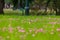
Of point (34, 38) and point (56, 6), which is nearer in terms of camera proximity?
point (34, 38)

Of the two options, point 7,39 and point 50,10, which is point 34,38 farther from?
point 50,10

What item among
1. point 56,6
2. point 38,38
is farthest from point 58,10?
point 38,38

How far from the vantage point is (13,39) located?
528cm

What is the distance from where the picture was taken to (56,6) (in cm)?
3606

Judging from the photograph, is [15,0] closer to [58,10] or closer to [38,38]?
[58,10]

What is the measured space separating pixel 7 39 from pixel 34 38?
0.62m

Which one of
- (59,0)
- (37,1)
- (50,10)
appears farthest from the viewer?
(37,1)

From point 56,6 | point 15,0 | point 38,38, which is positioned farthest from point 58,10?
point 38,38

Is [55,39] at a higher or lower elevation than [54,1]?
higher

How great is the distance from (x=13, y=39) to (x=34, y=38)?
1.58 feet

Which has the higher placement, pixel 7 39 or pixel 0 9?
Answer: pixel 7 39

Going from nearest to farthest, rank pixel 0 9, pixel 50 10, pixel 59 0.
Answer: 1. pixel 0 9
2. pixel 59 0
3. pixel 50 10

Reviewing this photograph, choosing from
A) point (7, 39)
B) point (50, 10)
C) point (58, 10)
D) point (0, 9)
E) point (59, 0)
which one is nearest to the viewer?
point (7, 39)

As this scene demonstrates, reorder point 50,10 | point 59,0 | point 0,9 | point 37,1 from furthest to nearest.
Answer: point 37,1
point 50,10
point 59,0
point 0,9
